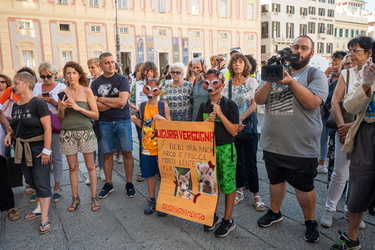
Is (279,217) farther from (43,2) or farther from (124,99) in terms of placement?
(43,2)

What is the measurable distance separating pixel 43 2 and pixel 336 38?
4522 cm

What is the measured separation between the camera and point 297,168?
2770mm

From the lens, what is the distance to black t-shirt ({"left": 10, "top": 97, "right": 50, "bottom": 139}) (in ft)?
10.8

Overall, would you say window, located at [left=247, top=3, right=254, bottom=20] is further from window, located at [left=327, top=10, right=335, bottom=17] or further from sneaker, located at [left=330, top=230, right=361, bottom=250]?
sneaker, located at [left=330, top=230, right=361, bottom=250]

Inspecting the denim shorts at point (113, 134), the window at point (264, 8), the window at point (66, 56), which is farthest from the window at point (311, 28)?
the denim shorts at point (113, 134)

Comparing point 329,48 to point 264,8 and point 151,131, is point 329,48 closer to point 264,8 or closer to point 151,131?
point 264,8

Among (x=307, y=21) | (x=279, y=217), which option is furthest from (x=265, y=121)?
(x=307, y=21)

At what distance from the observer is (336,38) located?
5019cm

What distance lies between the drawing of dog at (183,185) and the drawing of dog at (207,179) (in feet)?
0.51

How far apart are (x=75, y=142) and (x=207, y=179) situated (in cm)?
175

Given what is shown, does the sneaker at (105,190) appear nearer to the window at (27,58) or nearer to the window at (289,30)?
the window at (27,58)

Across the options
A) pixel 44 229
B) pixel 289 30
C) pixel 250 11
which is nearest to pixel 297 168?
pixel 44 229

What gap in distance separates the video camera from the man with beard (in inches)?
6.1

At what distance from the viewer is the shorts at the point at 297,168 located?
2.75m
